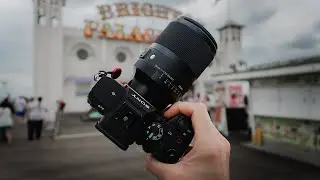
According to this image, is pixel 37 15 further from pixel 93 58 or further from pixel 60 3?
pixel 93 58

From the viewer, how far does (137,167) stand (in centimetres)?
754

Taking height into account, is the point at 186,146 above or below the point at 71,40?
below

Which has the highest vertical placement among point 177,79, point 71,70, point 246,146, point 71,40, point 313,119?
point 71,40

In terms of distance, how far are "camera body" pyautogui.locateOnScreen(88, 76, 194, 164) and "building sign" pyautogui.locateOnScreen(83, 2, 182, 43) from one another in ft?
80.0

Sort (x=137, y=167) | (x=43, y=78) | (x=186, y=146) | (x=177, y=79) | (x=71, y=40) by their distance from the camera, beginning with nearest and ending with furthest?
(x=186, y=146)
(x=177, y=79)
(x=137, y=167)
(x=43, y=78)
(x=71, y=40)

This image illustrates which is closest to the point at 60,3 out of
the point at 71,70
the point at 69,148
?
the point at 71,70

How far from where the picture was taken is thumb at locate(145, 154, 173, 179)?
118 centimetres

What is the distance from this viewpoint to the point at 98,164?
7.81m

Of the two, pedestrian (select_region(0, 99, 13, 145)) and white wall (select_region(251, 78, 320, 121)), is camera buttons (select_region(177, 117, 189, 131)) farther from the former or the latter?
pedestrian (select_region(0, 99, 13, 145))

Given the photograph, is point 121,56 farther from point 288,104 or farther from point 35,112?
point 288,104

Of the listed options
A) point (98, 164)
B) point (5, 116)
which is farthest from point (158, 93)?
point (5, 116)

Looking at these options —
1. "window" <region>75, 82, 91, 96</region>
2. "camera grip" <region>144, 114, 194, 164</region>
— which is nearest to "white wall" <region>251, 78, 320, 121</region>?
"camera grip" <region>144, 114, 194, 164</region>

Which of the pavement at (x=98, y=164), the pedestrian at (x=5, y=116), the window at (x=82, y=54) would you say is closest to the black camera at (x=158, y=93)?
the pavement at (x=98, y=164)

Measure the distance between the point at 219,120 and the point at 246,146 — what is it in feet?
8.80
